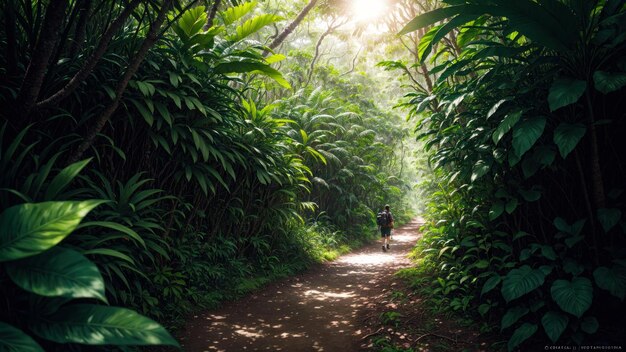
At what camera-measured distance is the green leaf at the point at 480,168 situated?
3.08 meters

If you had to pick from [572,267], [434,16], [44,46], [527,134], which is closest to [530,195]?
[572,267]

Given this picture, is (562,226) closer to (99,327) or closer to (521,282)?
(521,282)

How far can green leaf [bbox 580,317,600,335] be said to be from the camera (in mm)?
2307

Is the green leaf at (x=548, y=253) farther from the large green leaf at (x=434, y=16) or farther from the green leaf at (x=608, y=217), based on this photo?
the large green leaf at (x=434, y=16)

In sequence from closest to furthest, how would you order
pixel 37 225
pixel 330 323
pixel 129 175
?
pixel 37 225 → pixel 129 175 → pixel 330 323

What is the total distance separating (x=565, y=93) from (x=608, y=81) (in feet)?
0.83

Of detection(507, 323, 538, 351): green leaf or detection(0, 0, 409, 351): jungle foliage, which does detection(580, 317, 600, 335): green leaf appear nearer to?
detection(507, 323, 538, 351): green leaf

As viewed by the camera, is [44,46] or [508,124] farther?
[508,124]

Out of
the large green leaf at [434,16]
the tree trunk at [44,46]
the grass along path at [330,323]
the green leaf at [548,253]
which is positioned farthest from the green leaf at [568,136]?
the tree trunk at [44,46]

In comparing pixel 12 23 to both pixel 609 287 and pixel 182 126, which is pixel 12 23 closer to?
pixel 182 126

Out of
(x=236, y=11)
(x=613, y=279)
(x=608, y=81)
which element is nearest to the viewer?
(x=608, y=81)

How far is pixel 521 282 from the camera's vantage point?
2.52 meters

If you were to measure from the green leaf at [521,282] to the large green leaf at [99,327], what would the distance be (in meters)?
2.47

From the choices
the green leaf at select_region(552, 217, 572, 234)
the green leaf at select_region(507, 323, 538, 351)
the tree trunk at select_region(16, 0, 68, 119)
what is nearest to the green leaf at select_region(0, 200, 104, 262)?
the tree trunk at select_region(16, 0, 68, 119)
